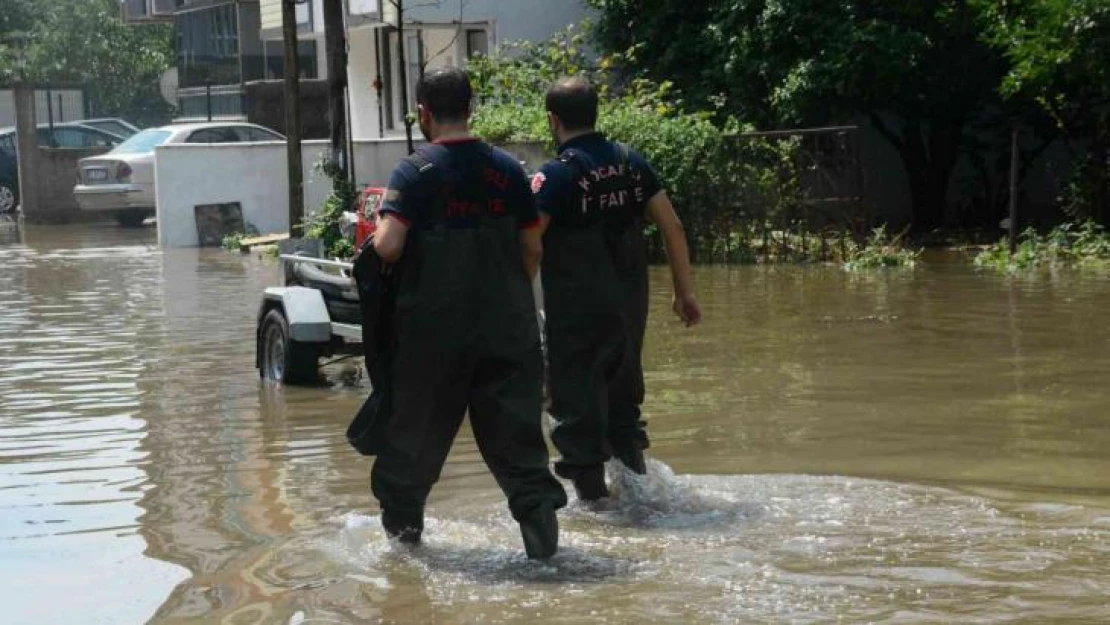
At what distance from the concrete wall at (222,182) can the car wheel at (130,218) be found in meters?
5.03

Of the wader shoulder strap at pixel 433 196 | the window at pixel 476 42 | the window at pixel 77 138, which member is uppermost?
the window at pixel 476 42

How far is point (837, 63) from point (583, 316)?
46.8 ft

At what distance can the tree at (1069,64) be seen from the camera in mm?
17267

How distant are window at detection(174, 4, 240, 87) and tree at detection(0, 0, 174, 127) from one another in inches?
182

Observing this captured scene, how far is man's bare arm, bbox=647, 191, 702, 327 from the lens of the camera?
716 cm

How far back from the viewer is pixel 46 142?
32719 millimetres

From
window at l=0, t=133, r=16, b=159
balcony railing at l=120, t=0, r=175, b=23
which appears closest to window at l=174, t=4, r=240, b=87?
balcony railing at l=120, t=0, r=175, b=23

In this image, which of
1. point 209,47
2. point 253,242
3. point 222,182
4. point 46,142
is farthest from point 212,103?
point 253,242

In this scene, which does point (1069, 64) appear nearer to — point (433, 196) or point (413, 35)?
point (413, 35)

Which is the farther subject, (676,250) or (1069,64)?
(1069,64)

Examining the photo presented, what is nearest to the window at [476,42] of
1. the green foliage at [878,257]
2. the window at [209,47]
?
the green foliage at [878,257]

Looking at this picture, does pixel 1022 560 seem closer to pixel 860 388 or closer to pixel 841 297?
pixel 860 388

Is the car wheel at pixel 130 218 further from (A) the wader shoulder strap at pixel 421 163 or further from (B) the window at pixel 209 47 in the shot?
(A) the wader shoulder strap at pixel 421 163

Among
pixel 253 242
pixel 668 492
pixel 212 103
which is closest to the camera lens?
pixel 668 492
